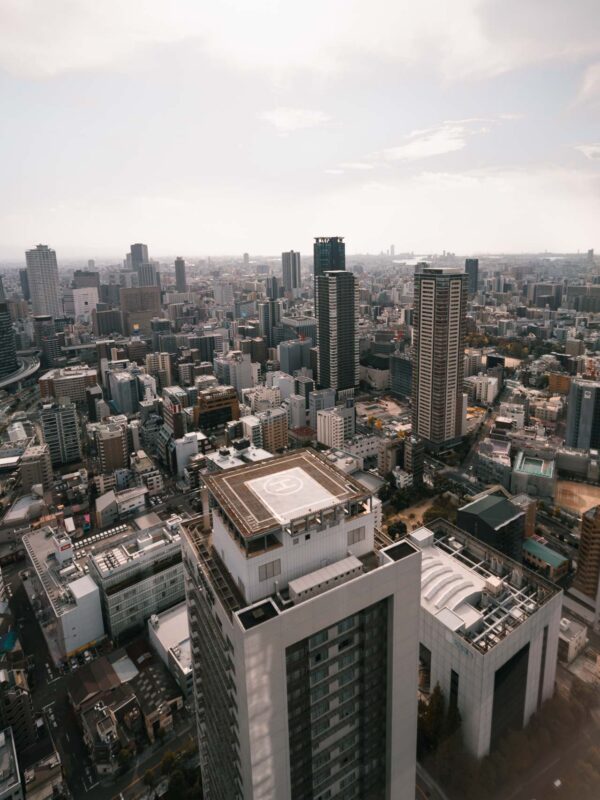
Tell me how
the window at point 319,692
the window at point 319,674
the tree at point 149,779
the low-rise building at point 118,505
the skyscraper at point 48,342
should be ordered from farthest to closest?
1. the skyscraper at point 48,342
2. the low-rise building at point 118,505
3. the tree at point 149,779
4. the window at point 319,692
5. the window at point 319,674

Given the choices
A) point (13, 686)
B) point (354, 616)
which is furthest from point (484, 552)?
point (13, 686)

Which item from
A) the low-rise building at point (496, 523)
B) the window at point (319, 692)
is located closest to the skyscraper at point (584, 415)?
the low-rise building at point (496, 523)

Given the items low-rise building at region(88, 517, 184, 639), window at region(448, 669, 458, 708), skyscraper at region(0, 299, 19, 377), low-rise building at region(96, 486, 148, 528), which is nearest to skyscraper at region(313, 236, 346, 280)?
skyscraper at region(0, 299, 19, 377)

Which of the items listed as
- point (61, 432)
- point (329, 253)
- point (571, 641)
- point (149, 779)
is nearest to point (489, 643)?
point (571, 641)

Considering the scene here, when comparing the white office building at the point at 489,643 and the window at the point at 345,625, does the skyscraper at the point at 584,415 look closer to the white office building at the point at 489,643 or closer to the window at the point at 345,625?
the white office building at the point at 489,643

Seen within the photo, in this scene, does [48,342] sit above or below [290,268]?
below

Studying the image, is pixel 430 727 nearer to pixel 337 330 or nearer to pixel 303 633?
pixel 303 633
